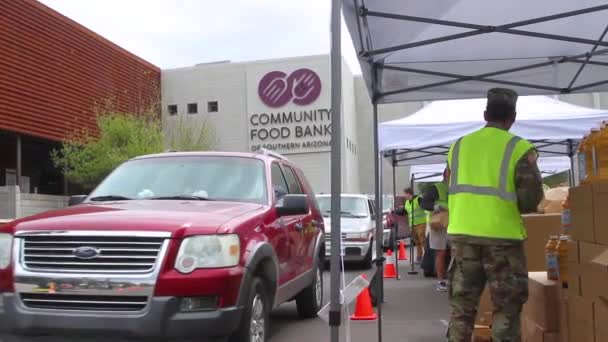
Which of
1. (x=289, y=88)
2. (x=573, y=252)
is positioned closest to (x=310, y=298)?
(x=573, y=252)

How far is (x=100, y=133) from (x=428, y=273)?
20091mm

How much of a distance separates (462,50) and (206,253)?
3538 mm

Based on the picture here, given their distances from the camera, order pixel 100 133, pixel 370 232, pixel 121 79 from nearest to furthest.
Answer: pixel 370 232
pixel 100 133
pixel 121 79

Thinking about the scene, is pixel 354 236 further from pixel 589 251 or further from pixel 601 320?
pixel 601 320

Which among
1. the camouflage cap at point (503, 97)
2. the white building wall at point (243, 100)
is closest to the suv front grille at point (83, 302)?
the camouflage cap at point (503, 97)

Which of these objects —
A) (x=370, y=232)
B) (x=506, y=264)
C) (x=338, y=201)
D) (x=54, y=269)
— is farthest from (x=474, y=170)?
(x=370, y=232)

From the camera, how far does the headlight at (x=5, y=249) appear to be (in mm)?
4680

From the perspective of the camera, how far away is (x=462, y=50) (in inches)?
260

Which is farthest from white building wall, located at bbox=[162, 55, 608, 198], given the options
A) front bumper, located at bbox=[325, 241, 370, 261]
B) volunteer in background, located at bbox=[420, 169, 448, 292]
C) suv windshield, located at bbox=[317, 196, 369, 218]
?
volunteer in background, located at bbox=[420, 169, 448, 292]

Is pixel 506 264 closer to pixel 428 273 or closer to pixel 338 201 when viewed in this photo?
pixel 338 201

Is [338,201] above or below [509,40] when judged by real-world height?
below

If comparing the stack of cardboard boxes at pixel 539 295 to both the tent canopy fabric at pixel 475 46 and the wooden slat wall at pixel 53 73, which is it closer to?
the tent canopy fabric at pixel 475 46

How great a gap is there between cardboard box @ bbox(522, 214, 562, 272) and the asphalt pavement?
1.24 metres

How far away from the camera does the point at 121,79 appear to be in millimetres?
31391
